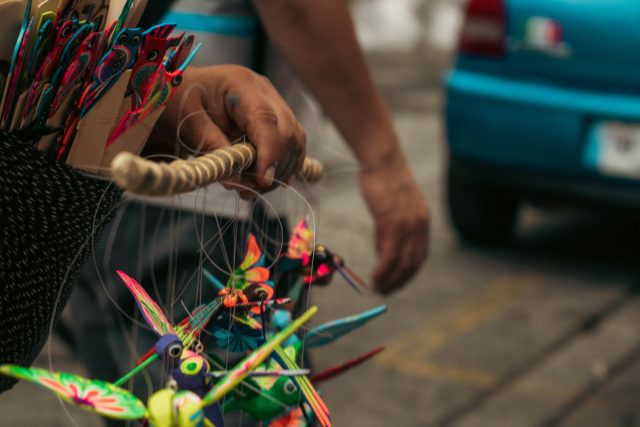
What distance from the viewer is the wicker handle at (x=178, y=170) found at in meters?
0.78

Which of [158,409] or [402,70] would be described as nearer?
[158,409]

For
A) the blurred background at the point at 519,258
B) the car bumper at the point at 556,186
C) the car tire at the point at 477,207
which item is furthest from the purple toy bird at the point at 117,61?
the car tire at the point at 477,207

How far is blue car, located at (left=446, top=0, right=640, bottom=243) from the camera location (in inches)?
176

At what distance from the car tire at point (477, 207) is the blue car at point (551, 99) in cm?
15

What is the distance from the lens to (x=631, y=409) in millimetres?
3721

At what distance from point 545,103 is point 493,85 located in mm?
258

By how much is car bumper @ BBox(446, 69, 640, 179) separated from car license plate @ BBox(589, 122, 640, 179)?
23 mm

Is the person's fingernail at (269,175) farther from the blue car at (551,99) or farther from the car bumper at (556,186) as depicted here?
the car bumper at (556,186)

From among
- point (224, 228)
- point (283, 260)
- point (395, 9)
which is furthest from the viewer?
point (395, 9)

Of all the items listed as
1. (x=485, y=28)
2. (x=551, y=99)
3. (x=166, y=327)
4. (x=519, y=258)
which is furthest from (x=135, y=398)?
(x=519, y=258)

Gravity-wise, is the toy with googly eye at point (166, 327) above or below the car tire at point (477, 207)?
above

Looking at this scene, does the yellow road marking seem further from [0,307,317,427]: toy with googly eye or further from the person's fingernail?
[0,307,317,427]: toy with googly eye

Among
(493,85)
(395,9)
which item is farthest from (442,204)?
(395,9)

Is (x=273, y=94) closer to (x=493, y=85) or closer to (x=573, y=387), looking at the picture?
(x=573, y=387)
